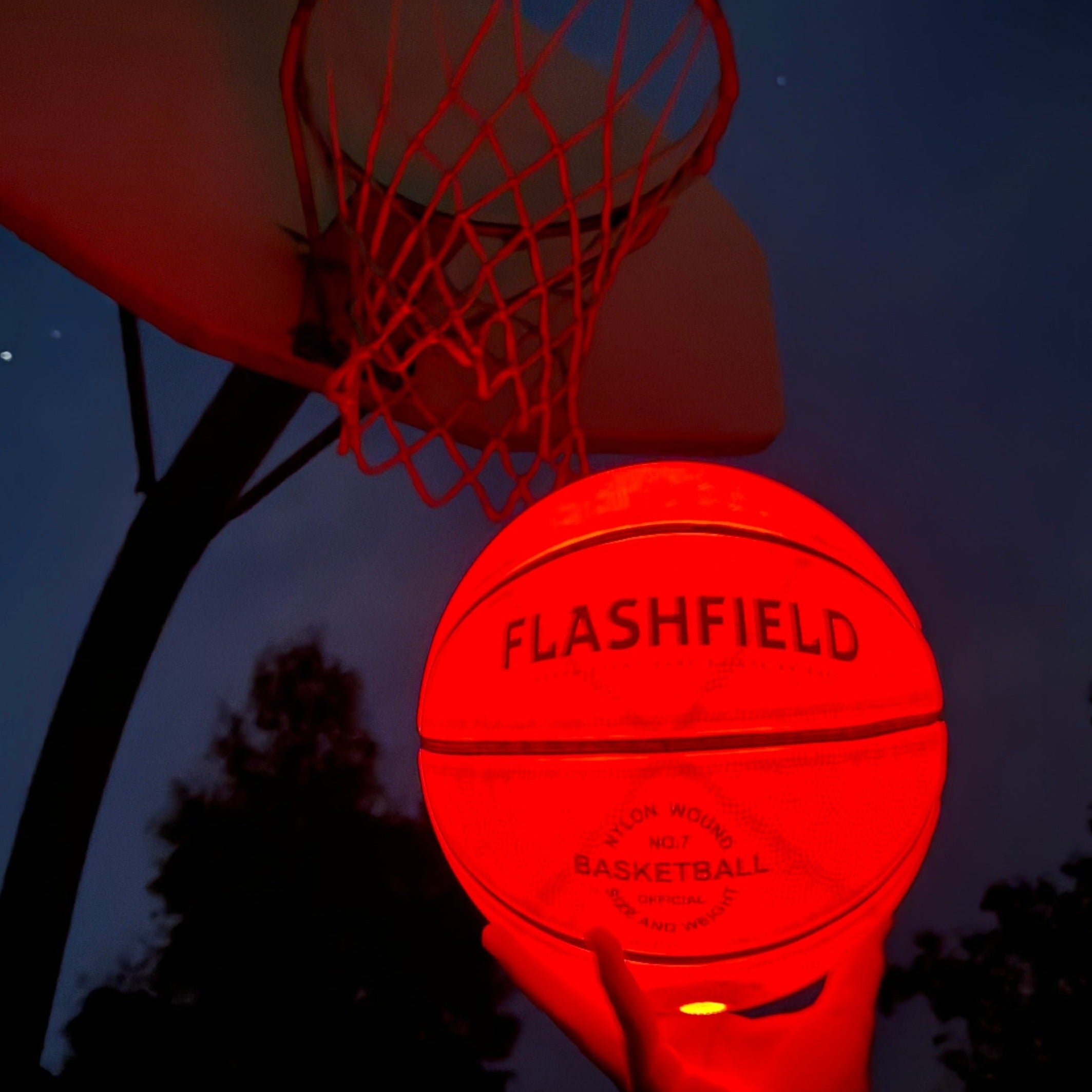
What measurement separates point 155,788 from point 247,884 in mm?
665

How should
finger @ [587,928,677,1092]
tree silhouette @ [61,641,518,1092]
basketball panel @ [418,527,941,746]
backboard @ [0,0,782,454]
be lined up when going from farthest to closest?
tree silhouette @ [61,641,518,1092] < backboard @ [0,0,782,454] < basketball panel @ [418,527,941,746] < finger @ [587,928,677,1092]

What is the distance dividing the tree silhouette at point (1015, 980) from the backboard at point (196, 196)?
3192mm

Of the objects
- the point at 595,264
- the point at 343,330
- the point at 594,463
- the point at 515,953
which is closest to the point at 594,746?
the point at 515,953

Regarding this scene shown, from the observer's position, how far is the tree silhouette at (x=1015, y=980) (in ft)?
13.3

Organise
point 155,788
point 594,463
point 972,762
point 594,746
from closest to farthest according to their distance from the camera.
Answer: point 594,746 < point 594,463 < point 972,762 < point 155,788

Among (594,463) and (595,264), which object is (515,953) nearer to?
(595,264)

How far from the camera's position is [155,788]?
4375 mm

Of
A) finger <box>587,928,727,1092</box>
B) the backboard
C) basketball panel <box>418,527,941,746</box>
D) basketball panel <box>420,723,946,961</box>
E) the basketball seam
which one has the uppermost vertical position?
the backboard

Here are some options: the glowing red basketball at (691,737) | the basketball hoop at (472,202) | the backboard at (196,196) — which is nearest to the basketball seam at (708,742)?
the glowing red basketball at (691,737)

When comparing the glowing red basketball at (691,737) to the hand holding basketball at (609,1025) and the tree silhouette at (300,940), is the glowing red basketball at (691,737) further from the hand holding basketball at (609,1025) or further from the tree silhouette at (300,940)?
the tree silhouette at (300,940)

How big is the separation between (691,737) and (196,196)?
1.37 m

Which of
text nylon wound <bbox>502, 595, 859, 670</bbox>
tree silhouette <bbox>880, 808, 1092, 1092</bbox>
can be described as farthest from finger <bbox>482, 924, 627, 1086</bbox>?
tree silhouette <bbox>880, 808, 1092, 1092</bbox>

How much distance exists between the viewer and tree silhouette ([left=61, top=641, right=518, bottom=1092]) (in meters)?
3.97

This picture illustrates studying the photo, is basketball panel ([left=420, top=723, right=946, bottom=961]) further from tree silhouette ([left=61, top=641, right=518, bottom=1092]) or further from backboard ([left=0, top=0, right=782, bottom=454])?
tree silhouette ([left=61, top=641, right=518, bottom=1092])
